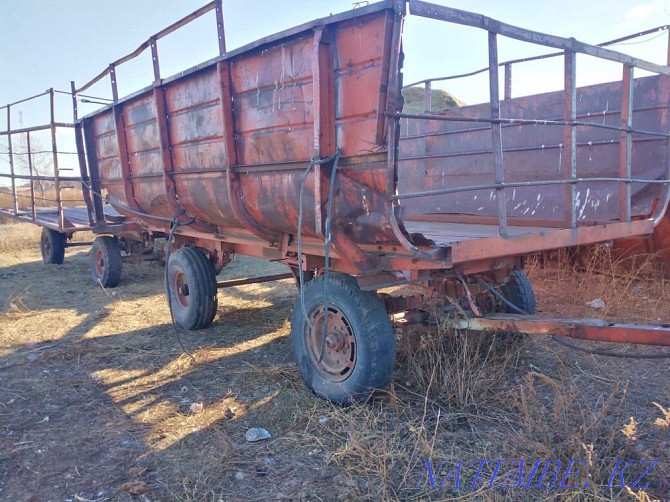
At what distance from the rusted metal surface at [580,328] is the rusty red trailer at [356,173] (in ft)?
0.56

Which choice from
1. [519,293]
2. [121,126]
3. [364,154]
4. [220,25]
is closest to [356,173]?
[364,154]

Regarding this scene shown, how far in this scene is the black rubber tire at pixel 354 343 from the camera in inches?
126

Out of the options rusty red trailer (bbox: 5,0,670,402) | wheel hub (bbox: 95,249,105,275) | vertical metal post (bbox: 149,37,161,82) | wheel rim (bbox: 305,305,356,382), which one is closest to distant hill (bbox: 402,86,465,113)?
rusty red trailer (bbox: 5,0,670,402)

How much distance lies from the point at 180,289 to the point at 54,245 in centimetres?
524

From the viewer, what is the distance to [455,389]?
333 centimetres

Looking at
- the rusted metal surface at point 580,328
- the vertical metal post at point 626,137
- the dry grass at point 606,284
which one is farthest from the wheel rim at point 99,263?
the vertical metal post at point 626,137

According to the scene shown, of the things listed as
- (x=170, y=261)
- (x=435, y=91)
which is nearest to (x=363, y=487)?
(x=170, y=261)

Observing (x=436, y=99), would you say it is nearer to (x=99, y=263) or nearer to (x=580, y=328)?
(x=99, y=263)

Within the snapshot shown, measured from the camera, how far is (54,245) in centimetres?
949

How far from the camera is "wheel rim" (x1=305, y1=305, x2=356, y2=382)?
338 cm

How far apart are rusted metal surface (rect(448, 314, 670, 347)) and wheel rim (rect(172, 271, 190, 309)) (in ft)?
10.5

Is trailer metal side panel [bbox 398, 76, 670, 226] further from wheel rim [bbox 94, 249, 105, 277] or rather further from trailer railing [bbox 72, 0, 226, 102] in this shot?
wheel rim [bbox 94, 249, 105, 277]

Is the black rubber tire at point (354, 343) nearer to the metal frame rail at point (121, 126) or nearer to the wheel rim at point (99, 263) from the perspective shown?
the metal frame rail at point (121, 126)

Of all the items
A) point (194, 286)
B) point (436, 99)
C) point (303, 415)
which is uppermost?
point (436, 99)
